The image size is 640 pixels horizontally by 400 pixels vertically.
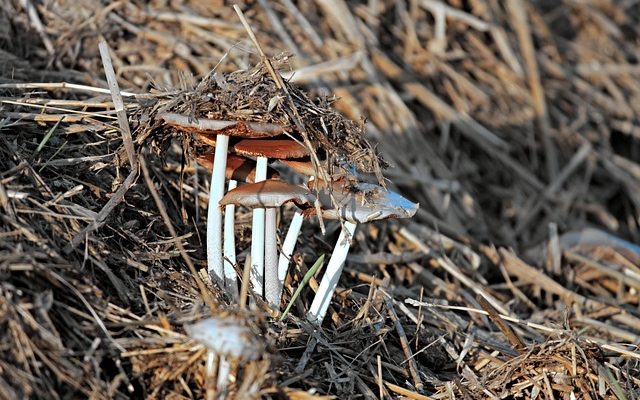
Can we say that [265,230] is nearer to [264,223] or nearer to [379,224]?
[264,223]

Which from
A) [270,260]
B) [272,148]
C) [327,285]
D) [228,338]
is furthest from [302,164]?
[228,338]

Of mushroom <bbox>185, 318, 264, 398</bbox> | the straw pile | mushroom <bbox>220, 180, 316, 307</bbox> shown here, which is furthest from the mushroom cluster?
mushroom <bbox>185, 318, 264, 398</bbox>

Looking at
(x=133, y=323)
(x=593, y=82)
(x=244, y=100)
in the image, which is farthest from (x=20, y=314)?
(x=593, y=82)

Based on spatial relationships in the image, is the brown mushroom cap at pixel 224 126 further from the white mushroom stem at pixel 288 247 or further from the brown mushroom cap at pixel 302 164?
the white mushroom stem at pixel 288 247

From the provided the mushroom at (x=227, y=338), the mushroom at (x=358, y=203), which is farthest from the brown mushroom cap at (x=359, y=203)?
the mushroom at (x=227, y=338)

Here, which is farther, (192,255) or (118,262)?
(192,255)

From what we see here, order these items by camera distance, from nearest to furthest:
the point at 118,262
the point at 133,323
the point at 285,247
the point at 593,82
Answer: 1. the point at 133,323
2. the point at 118,262
3. the point at 285,247
4. the point at 593,82

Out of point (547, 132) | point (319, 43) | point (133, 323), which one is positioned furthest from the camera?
point (547, 132)

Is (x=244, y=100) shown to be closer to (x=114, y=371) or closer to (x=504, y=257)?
(x=114, y=371)
